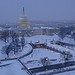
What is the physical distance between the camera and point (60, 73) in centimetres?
667

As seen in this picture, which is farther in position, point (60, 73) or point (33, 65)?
point (33, 65)

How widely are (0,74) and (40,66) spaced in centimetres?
308

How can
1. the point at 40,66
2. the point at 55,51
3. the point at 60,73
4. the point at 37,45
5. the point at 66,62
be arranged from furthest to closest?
the point at 37,45, the point at 55,51, the point at 66,62, the point at 40,66, the point at 60,73

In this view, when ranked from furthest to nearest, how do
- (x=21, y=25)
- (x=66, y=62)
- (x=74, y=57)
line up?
(x=21, y=25) < (x=74, y=57) < (x=66, y=62)

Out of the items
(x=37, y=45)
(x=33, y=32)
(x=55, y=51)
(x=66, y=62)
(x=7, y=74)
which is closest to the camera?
(x=7, y=74)

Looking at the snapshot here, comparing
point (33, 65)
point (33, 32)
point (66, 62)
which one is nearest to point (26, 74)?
point (33, 65)

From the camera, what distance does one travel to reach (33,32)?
31.0 metres

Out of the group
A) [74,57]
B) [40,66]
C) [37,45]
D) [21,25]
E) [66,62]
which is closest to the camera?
[40,66]

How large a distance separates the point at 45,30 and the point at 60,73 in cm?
2618

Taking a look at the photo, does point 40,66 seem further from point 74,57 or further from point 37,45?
point 37,45

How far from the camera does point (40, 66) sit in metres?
8.55

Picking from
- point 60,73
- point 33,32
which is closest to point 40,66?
point 60,73

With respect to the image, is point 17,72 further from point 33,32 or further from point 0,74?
point 33,32

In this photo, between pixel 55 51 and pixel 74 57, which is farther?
pixel 55 51
